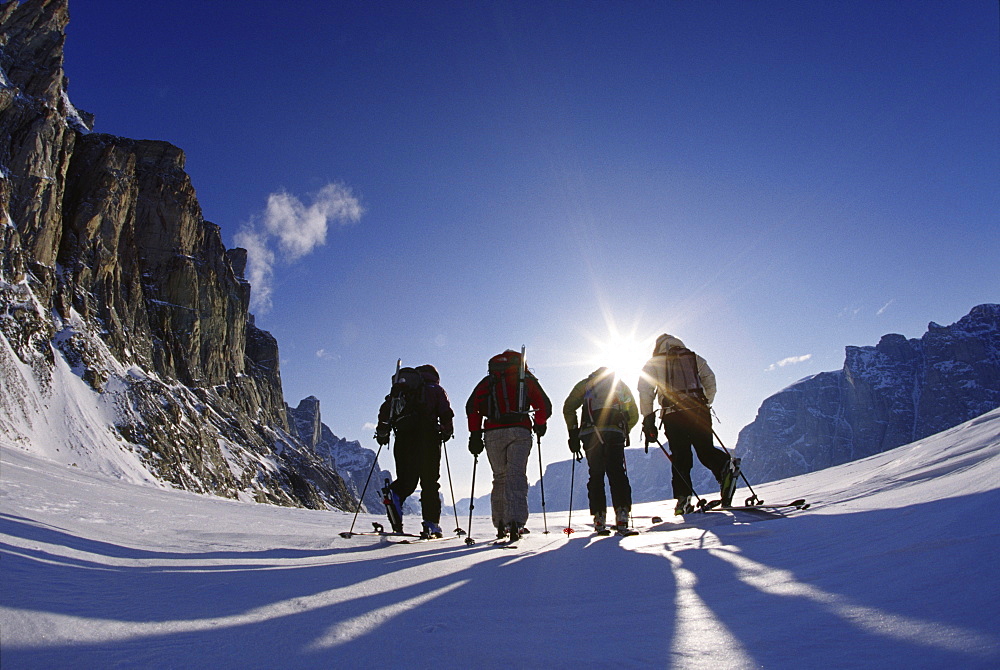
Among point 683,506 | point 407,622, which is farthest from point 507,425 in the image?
point 407,622

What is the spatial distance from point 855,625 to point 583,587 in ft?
4.24

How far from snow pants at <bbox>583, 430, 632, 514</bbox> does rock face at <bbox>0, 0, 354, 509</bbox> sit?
30.6m

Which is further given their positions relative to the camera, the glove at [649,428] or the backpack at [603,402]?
the glove at [649,428]

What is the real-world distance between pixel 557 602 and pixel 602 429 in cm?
424

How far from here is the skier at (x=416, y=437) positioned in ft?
21.4

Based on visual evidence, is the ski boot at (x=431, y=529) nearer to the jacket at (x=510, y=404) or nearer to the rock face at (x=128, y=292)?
Result: the jacket at (x=510, y=404)

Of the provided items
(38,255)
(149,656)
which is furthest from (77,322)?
(149,656)

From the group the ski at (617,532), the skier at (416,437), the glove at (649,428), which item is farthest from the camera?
the glove at (649,428)

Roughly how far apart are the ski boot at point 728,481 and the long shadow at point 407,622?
3523 millimetres

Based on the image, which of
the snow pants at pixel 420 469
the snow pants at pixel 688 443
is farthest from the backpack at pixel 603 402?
the snow pants at pixel 420 469

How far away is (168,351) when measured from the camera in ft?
178

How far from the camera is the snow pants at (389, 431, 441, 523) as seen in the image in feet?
21.5

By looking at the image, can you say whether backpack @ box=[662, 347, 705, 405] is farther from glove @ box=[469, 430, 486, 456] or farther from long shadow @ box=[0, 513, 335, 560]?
long shadow @ box=[0, 513, 335, 560]

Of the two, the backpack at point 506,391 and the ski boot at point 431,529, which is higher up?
the backpack at point 506,391
